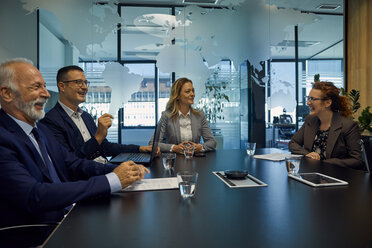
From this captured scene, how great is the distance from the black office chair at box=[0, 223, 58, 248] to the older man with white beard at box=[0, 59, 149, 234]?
6 centimetres

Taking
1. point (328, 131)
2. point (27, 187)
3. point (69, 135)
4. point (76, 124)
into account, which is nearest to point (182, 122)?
point (76, 124)

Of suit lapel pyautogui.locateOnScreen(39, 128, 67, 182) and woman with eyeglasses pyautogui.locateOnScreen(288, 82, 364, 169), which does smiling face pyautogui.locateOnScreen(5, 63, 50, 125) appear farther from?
woman with eyeglasses pyautogui.locateOnScreen(288, 82, 364, 169)

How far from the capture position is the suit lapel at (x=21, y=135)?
1.26m

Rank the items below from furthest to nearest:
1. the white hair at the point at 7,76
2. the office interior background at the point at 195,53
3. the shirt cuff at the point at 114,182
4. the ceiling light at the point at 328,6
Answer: the ceiling light at the point at 328,6 < the office interior background at the point at 195,53 < the white hair at the point at 7,76 < the shirt cuff at the point at 114,182

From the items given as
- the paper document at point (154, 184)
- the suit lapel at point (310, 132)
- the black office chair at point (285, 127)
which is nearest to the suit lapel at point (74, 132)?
the paper document at point (154, 184)

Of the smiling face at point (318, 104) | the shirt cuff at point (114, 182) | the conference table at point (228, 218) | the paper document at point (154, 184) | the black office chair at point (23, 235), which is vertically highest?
the smiling face at point (318, 104)

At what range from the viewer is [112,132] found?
184 inches

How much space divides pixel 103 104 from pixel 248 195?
3.70 m

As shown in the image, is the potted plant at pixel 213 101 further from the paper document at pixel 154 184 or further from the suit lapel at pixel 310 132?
the paper document at pixel 154 184

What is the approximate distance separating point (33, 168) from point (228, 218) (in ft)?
2.88

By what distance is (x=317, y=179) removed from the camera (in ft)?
4.56

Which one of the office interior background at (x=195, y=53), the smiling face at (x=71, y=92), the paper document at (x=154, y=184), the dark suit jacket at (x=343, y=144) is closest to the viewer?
the paper document at (x=154, y=184)

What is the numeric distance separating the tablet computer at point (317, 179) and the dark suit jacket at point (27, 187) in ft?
2.99

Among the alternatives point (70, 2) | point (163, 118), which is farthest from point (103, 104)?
point (163, 118)
